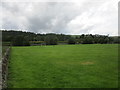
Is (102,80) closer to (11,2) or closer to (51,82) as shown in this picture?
(51,82)

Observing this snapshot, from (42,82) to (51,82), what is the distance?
0.45 meters

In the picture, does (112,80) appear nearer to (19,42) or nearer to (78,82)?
(78,82)

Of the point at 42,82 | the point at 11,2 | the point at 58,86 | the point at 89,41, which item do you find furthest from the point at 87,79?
the point at 89,41

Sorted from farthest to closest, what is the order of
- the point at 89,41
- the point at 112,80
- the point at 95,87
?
the point at 89,41 < the point at 112,80 < the point at 95,87

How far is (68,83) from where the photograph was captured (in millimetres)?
6918

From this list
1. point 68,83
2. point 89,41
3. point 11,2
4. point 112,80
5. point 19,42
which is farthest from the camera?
point 89,41

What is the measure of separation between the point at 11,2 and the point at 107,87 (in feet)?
54.7

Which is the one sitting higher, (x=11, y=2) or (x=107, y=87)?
(x=11, y=2)

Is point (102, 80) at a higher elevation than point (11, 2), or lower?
lower

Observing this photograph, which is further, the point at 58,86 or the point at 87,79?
the point at 87,79

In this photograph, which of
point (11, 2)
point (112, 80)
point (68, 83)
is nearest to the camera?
point (68, 83)

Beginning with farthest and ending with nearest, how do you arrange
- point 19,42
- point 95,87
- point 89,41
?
point 89,41
point 19,42
point 95,87

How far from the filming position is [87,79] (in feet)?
25.0

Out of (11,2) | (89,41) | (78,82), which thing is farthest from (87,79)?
(89,41)
